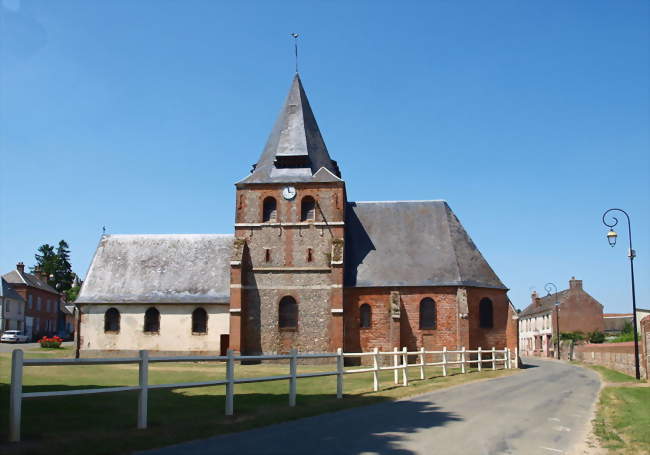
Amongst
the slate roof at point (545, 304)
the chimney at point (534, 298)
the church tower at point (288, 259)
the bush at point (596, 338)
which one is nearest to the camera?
the church tower at point (288, 259)

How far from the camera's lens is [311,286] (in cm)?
3616

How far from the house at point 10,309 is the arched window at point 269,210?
40.3 m

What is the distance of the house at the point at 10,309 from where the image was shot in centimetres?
6381

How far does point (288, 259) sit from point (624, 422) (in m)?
25.2

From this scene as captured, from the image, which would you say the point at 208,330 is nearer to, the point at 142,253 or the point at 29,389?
the point at 142,253

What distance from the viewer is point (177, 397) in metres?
16.0

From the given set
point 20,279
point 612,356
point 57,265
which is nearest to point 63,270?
point 57,265

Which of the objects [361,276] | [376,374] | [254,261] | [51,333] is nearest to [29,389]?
[376,374]

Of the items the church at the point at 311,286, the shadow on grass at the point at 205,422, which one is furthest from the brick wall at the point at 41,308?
the shadow on grass at the point at 205,422

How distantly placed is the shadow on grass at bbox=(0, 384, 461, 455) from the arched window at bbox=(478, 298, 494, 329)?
70.6 ft

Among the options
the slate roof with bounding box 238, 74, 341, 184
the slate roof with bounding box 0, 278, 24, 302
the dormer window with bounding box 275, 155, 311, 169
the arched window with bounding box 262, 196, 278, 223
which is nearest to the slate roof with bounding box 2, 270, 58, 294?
the slate roof with bounding box 0, 278, 24, 302

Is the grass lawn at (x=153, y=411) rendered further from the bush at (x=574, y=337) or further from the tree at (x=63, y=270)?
the tree at (x=63, y=270)

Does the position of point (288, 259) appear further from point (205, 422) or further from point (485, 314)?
point (205, 422)

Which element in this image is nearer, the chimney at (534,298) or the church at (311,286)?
the church at (311,286)
